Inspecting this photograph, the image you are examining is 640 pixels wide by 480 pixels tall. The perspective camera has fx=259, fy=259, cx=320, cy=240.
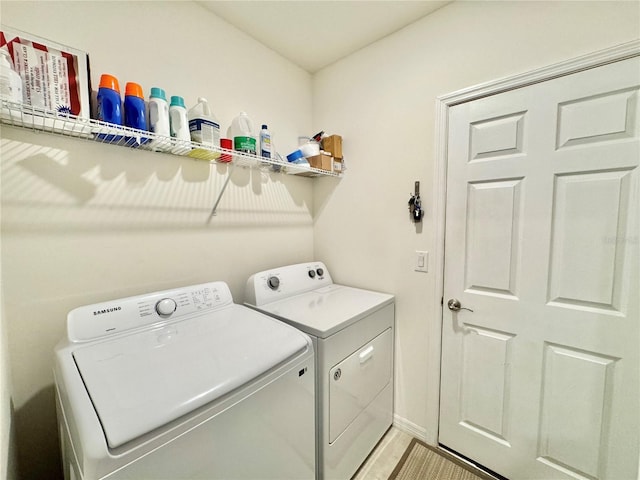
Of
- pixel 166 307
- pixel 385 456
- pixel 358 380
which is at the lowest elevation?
pixel 385 456

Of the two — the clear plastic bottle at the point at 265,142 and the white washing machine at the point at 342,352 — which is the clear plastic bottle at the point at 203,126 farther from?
the white washing machine at the point at 342,352

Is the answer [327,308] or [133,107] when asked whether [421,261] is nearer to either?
[327,308]

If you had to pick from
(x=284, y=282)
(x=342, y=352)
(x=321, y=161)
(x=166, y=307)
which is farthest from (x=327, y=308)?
(x=321, y=161)

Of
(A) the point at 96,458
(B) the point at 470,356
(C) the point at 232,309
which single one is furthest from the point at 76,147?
(B) the point at 470,356

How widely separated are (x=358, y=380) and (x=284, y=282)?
0.72 meters

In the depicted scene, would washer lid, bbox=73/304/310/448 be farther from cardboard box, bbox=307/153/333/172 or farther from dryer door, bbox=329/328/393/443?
cardboard box, bbox=307/153/333/172

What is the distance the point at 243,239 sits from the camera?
1717mm

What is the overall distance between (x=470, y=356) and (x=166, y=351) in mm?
1547

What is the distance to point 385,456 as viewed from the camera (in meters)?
1.59

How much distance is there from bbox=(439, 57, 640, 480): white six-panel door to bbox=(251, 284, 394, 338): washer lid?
0.49 meters

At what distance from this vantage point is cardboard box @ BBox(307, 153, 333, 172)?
180 centimetres

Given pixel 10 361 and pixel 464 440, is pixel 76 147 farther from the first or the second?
pixel 464 440

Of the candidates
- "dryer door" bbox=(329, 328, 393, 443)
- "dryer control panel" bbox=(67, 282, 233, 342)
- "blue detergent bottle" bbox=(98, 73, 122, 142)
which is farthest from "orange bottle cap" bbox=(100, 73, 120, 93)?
"dryer door" bbox=(329, 328, 393, 443)

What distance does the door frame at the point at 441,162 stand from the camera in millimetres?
1145
